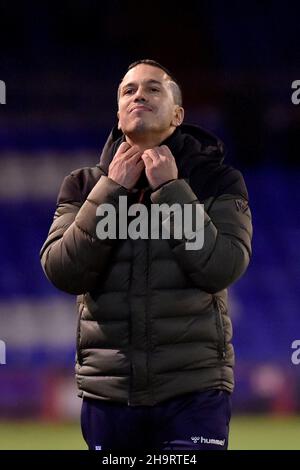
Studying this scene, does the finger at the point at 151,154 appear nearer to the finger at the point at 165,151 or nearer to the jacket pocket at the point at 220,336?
the finger at the point at 165,151

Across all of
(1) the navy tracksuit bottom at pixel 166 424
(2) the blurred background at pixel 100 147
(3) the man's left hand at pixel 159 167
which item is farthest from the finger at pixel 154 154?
(2) the blurred background at pixel 100 147

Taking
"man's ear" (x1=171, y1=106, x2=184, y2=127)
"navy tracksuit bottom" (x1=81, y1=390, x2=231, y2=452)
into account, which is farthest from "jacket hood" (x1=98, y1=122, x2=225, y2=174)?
"navy tracksuit bottom" (x1=81, y1=390, x2=231, y2=452)

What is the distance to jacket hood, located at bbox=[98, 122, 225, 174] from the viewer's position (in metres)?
3.02

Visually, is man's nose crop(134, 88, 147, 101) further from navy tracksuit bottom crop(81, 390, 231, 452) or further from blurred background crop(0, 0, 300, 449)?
blurred background crop(0, 0, 300, 449)

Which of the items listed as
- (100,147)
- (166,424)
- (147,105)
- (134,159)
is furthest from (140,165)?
(100,147)

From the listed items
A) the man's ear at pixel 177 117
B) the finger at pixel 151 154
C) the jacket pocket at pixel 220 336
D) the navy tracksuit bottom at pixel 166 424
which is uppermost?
the man's ear at pixel 177 117

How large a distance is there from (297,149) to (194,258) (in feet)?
17.7

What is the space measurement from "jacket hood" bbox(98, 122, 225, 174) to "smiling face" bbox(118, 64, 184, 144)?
0.04 m

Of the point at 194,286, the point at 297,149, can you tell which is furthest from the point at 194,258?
the point at 297,149

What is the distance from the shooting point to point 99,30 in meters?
8.08

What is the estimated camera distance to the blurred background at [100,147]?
289 inches

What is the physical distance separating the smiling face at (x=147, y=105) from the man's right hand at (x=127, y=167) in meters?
0.06

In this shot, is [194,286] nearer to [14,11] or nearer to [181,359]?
[181,359]

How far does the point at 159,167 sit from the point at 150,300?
39cm
